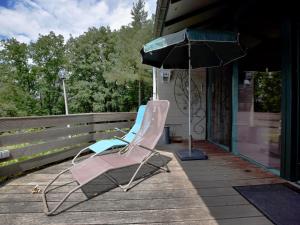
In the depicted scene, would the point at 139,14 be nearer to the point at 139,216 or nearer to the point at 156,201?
the point at 156,201

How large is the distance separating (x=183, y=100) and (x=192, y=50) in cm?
207

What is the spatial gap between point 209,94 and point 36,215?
4.99 m

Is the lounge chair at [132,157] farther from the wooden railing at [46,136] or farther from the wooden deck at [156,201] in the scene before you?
the wooden railing at [46,136]

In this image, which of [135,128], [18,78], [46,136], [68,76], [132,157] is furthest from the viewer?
[18,78]

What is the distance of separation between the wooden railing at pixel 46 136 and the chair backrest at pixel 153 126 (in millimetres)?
1389

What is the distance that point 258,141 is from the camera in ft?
13.5

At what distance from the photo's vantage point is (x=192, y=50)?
4.61 meters

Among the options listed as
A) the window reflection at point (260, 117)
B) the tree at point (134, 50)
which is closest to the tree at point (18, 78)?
the tree at point (134, 50)

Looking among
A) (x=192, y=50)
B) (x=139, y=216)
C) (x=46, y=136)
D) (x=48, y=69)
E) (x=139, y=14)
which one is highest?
(x=139, y=14)

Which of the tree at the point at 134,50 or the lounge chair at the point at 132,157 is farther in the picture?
the tree at the point at 134,50

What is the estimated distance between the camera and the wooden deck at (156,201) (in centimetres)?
203

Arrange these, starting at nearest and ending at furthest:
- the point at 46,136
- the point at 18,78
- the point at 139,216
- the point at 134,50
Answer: the point at 139,216, the point at 46,136, the point at 134,50, the point at 18,78

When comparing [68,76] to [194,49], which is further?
[68,76]

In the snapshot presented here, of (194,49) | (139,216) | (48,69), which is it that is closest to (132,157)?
(139,216)
